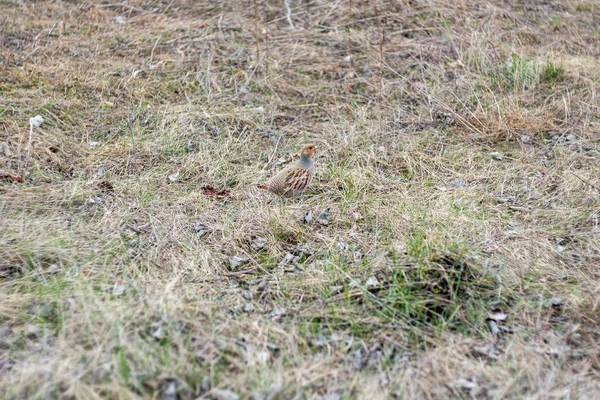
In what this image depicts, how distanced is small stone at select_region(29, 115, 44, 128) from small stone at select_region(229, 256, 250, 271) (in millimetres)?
2762

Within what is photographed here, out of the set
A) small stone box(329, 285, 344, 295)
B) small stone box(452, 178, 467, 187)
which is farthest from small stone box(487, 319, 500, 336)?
small stone box(452, 178, 467, 187)

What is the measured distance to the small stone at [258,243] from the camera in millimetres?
4234

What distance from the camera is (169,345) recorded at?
302cm

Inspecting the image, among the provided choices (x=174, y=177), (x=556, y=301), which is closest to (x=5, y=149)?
(x=174, y=177)

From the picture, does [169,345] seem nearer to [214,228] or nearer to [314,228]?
→ [214,228]

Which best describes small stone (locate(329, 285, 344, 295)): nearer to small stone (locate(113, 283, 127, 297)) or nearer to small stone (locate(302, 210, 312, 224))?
small stone (locate(302, 210, 312, 224))

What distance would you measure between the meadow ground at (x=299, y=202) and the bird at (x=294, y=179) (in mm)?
137

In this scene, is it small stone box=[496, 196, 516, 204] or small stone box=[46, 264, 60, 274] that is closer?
small stone box=[46, 264, 60, 274]

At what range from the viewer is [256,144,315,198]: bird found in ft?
15.6

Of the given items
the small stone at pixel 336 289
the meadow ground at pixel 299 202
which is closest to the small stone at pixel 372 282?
the meadow ground at pixel 299 202

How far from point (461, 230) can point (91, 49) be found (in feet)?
17.0

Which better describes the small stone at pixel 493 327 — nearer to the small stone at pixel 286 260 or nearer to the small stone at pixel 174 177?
the small stone at pixel 286 260

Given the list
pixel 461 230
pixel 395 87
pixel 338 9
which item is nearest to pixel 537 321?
pixel 461 230

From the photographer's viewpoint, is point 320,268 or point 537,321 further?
point 320,268
